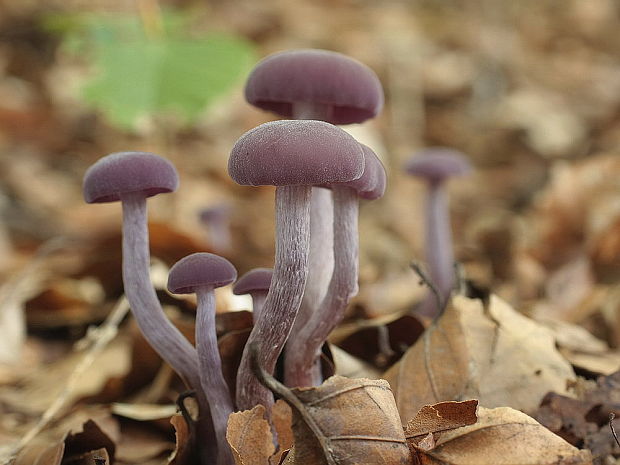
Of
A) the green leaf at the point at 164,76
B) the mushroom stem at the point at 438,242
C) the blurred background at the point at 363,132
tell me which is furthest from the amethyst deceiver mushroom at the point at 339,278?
the green leaf at the point at 164,76

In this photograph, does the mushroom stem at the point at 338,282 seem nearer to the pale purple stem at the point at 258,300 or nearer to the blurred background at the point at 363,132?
the pale purple stem at the point at 258,300

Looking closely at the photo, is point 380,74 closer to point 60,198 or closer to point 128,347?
point 60,198

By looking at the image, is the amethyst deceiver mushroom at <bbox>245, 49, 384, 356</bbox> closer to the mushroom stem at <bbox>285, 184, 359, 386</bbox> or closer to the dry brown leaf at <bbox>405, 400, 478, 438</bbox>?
the mushroom stem at <bbox>285, 184, 359, 386</bbox>

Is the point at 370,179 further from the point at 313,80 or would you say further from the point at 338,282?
the point at 313,80

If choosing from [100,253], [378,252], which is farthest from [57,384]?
[378,252]

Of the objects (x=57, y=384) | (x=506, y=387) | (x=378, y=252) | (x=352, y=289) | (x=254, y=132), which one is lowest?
(x=378, y=252)

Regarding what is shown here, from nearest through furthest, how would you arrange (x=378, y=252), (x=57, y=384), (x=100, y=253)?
(x=57, y=384) < (x=100, y=253) < (x=378, y=252)

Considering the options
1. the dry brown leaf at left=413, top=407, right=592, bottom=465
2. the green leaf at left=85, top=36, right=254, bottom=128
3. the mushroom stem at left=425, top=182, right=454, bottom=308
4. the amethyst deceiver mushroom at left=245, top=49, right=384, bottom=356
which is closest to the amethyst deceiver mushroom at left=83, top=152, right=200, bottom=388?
the amethyst deceiver mushroom at left=245, top=49, right=384, bottom=356
